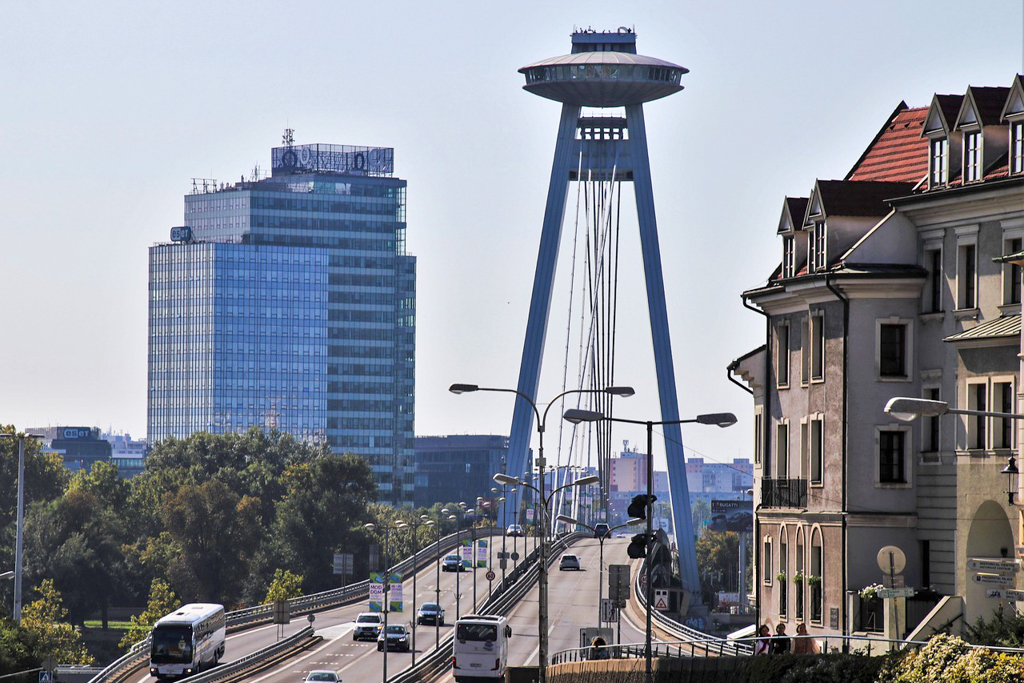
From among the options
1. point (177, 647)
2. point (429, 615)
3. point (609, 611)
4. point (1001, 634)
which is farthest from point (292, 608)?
point (1001, 634)

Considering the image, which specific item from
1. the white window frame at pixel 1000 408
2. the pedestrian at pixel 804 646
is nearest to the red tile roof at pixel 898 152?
the white window frame at pixel 1000 408

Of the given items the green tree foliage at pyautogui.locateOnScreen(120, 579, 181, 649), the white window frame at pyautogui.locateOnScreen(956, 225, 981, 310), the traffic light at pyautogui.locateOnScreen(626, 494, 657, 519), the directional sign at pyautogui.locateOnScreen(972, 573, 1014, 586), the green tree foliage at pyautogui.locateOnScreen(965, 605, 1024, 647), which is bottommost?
the green tree foliage at pyautogui.locateOnScreen(120, 579, 181, 649)

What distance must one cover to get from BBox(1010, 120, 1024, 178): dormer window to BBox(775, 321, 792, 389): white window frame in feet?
39.1

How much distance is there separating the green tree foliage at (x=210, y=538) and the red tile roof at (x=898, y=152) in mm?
119202

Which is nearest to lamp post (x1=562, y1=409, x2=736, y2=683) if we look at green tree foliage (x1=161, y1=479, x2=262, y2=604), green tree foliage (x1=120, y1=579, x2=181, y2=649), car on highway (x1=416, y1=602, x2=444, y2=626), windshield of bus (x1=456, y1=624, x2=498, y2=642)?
windshield of bus (x1=456, y1=624, x2=498, y2=642)

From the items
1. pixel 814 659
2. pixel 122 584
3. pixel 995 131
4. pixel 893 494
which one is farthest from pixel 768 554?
pixel 122 584

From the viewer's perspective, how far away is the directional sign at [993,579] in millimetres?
44344

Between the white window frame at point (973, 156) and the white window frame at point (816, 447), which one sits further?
the white window frame at point (816, 447)

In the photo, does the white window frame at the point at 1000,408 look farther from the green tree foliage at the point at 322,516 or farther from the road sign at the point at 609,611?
the green tree foliage at the point at 322,516

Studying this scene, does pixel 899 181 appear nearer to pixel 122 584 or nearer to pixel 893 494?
pixel 893 494

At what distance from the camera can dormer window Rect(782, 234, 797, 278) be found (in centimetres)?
5862

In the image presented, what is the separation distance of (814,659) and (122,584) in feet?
454

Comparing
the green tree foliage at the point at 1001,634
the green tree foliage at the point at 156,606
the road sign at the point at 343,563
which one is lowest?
the green tree foliage at the point at 156,606

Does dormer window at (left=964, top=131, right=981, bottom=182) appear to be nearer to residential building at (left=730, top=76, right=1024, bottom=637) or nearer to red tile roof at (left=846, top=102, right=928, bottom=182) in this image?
residential building at (left=730, top=76, right=1024, bottom=637)
